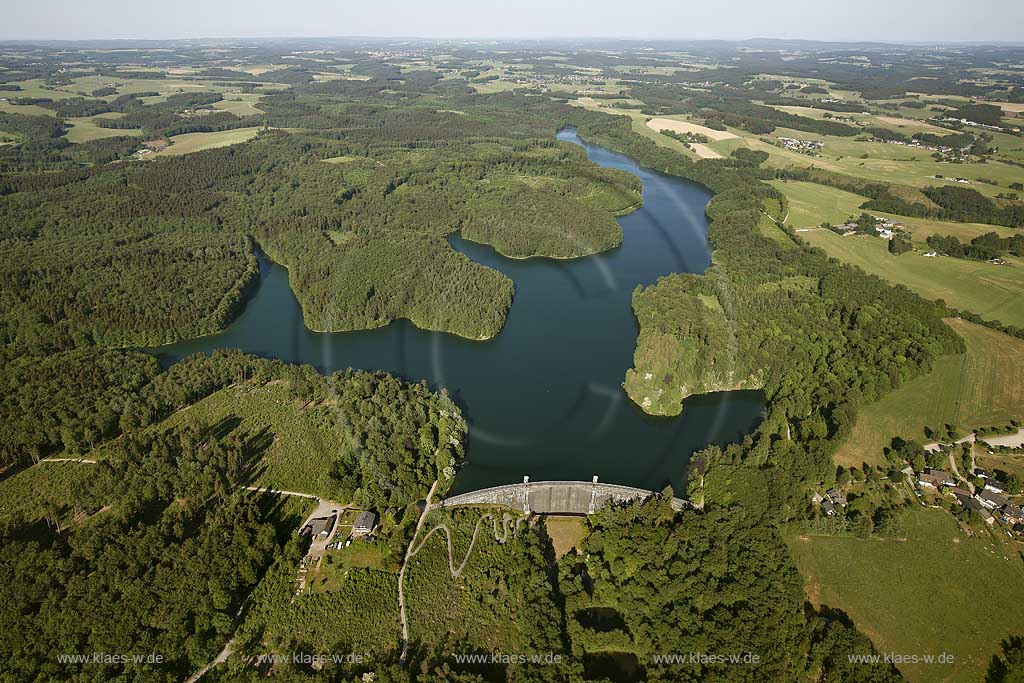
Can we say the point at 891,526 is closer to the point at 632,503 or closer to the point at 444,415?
the point at 632,503

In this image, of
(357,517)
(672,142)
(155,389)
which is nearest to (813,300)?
(357,517)

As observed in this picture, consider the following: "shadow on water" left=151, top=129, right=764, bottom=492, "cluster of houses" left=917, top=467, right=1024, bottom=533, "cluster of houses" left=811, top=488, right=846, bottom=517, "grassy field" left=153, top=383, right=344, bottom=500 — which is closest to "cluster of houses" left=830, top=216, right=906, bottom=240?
"shadow on water" left=151, top=129, right=764, bottom=492

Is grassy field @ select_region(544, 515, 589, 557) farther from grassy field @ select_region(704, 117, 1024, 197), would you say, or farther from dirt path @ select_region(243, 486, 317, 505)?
grassy field @ select_region(704, 117, 1024, 197)

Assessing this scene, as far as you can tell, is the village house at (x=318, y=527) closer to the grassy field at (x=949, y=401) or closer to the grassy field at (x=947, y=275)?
the grassy field at (x=949, y=401)

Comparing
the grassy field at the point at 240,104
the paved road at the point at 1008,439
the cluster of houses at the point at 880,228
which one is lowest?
the paved road at the point at 1008,439

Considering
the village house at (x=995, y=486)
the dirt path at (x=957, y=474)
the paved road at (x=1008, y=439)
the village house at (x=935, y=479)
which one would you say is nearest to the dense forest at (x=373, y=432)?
the village house at (x=935, y=479)

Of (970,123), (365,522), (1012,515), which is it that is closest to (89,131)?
(365,522)
